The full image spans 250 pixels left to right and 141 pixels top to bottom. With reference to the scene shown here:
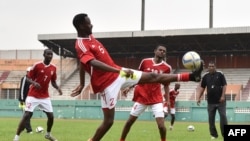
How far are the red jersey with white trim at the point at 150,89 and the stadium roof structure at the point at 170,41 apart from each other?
3177 cm

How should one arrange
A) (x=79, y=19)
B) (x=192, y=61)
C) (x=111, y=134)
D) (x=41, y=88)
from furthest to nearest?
1. (x=111, y=134)
2. (x=41, y=88)
3. (x=79, y=19)
4. (x=192, y=61)

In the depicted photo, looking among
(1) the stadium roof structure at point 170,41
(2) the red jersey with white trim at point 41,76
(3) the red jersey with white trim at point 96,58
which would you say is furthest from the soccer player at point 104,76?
(1) the stadium roof structure at point 170,41

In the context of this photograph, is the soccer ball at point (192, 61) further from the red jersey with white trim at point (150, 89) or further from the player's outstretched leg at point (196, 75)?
the red jersey with white trim at point (150, 89)

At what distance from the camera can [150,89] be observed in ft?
42.8

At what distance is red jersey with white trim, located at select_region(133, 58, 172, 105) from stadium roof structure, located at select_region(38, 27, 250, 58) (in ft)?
104

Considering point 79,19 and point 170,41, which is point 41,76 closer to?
point 79,19

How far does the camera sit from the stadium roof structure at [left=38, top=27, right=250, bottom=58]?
4522 cm

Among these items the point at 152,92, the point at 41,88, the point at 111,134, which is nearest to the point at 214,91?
the point at 111,134

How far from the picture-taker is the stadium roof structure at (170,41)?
148 ft

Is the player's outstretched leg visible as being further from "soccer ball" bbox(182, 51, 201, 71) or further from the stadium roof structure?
the stadium roof structure

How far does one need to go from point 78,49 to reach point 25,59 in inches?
1969

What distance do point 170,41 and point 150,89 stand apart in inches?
1390

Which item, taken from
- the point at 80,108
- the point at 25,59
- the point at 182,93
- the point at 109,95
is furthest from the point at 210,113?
the point at 25,59

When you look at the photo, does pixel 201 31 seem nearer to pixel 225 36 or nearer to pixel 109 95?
pixel 225 36
